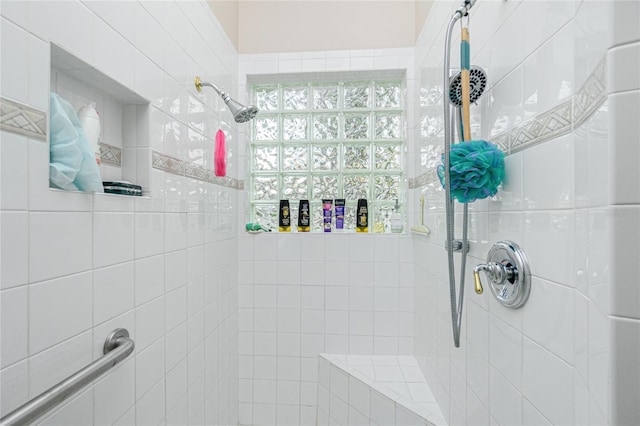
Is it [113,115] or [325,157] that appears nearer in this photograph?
[113,115]

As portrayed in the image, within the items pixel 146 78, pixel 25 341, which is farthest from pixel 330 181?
pixel 25 341

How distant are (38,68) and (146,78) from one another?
376 millimetres

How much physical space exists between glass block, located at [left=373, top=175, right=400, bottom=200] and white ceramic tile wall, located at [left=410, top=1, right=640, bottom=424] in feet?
2.96

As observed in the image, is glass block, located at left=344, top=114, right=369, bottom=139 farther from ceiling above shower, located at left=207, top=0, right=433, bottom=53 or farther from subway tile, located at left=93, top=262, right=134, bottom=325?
subway tile, located at left=93, top=262, right=134, bottom=325

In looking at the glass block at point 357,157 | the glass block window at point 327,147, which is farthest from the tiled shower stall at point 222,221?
the glass block at point 357,157

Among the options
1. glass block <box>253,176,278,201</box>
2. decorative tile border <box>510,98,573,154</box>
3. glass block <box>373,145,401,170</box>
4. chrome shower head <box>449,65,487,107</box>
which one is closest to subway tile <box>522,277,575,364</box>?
decorative tile border <box>510,98,573,154</box>

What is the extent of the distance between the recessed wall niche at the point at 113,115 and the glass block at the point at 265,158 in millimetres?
1014

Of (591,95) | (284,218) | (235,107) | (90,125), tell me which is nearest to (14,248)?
(90,125)

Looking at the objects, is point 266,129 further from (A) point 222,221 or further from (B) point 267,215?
(A) point 222,221

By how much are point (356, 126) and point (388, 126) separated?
0.21m

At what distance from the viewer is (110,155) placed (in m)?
0.90

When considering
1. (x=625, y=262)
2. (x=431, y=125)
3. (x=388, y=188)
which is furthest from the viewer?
(x=388, y=188)

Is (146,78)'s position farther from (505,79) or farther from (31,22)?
(505,79)

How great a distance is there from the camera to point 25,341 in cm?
58
